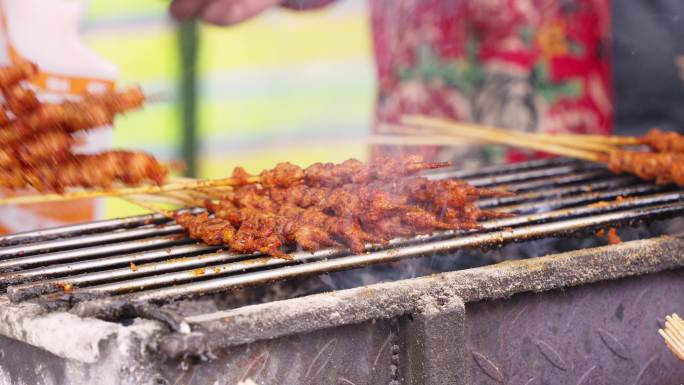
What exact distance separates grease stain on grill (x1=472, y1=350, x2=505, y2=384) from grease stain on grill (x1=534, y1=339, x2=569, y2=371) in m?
0.23

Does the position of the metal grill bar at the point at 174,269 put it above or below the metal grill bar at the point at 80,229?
below

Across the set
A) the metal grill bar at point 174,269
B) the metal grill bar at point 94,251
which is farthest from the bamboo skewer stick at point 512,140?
the metal grill bar at point 94,251

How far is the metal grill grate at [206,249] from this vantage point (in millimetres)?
3363

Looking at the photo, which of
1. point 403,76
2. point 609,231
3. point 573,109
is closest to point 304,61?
point 403,76

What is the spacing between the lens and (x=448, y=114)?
720cm

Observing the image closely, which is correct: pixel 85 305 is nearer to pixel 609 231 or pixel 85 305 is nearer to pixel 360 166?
pixel 360 166

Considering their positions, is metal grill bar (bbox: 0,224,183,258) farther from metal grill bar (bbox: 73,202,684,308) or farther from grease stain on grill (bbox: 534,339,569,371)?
grease stain on grill (bbox: 534,339,569,371)

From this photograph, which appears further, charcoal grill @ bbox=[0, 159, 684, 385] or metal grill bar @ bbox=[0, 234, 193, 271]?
metal grill bar @ bbox=[0, 234, 193, 271]

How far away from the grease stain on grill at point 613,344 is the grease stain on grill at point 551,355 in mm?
237

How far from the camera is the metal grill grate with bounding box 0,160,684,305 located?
336 centimetres

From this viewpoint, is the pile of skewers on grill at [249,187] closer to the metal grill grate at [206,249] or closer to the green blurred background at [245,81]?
the metal grill grate at [206,249]

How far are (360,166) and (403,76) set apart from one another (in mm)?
2998

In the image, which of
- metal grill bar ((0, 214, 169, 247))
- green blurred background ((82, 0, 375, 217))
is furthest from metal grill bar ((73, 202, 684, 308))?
green blurred background ((82, 0, 375, 217))

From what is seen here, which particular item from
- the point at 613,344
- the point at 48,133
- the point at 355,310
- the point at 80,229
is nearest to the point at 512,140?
the point at 613,344
